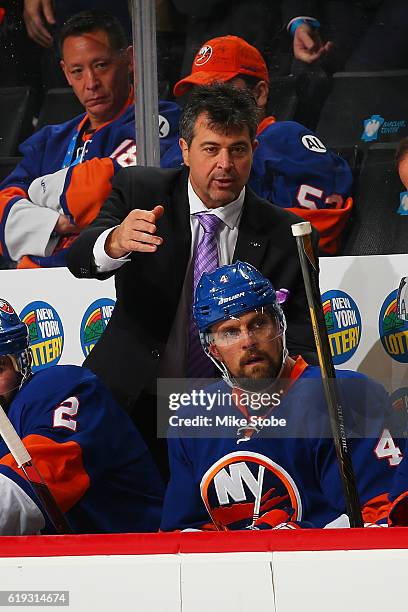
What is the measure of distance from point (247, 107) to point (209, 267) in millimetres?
353

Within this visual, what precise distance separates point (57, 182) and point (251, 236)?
50cm

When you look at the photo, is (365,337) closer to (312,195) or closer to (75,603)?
(312,195)

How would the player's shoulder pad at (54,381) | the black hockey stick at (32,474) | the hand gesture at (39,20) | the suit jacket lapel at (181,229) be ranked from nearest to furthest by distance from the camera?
1. the black hockey stick at (32,474)
2. the player's shoulder pad at (54,381)
3. the suit jacket lapel at (181,229)
4. the hand gesture at (39,20)

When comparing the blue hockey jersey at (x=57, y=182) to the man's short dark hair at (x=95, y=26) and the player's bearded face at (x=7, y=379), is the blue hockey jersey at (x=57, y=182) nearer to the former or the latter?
the man's short dark hair at (x=95, y=26)

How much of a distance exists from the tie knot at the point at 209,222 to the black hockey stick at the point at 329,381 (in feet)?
1.00

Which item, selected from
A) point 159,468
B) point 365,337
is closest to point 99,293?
point 159,468

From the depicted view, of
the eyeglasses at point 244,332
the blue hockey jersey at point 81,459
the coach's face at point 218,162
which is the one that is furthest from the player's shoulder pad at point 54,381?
the coach's face at point 218,162

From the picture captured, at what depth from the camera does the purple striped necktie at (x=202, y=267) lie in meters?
2.19

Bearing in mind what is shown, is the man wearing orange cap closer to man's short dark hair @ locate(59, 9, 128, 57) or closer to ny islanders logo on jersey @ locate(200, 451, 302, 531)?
man's short dark hair @ locate(59, 9, 128, 57)

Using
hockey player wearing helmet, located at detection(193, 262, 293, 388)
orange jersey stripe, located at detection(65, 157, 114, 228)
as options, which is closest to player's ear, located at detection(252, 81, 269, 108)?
orange jersey stripe, located at detection(65, 157, 114, 228)

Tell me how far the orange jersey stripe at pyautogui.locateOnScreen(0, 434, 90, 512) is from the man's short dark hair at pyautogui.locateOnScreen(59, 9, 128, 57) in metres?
0.93

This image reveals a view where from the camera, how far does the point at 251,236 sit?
2.29 metres

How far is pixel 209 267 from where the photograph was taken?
2.27 meters

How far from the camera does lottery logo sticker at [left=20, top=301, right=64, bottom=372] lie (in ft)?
7.86
